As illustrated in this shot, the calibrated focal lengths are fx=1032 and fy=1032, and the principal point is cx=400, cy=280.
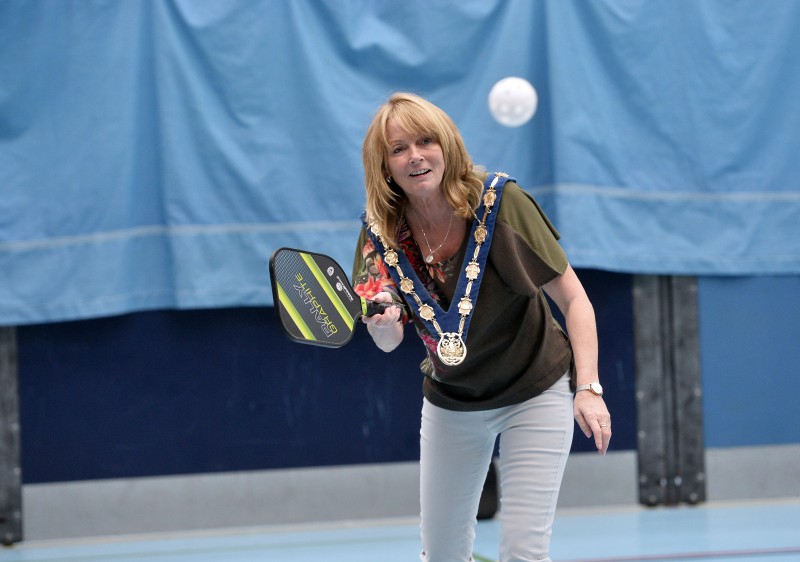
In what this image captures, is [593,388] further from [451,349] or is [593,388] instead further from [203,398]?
[203,398]

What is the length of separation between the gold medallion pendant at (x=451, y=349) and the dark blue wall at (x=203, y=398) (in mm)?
3010

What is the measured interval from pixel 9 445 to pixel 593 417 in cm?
388

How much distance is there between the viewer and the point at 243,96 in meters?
5.43

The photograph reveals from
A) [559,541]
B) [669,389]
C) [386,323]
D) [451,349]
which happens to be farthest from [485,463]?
[669,389]

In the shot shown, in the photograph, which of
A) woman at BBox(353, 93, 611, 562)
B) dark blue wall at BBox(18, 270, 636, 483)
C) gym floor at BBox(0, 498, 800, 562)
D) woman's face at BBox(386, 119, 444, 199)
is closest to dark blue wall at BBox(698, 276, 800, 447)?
gym floor at BBox(0, 498, 800, 562)

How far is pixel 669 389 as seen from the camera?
5.89 m

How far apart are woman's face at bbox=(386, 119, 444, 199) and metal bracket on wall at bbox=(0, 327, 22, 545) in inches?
138

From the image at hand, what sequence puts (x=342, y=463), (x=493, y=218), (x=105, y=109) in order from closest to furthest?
(x=493, y=218)
(x=105, y=109)
(x=342, y=463)

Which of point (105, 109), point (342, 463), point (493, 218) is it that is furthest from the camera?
point (342, 463)

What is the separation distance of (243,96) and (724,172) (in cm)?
269

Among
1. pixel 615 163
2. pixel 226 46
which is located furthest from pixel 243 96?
pixel 615 163

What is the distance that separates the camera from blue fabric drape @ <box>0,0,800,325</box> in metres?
5.35

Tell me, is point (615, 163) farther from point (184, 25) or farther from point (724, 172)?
point (184, 25)

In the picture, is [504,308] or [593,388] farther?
[504,308]
